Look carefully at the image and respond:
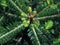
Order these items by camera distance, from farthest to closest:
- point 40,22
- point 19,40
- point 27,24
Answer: point 19,40
point 40,22
point 27,24

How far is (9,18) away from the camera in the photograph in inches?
56.1

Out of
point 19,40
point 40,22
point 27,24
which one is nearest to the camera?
point 27,24

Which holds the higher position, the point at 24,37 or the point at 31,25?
the point at 31,25

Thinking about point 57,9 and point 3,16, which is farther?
point 3,16

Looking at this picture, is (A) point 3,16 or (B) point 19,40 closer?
(A) point 3,16

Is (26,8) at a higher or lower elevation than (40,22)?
higher

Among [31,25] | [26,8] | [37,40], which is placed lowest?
[37,40]

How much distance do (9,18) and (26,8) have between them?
0.21 metres

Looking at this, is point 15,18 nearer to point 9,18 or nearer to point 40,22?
point 9,18

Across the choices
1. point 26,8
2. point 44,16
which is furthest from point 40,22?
point 26,8

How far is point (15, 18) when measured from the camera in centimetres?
137

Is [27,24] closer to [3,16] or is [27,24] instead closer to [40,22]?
[40,22]

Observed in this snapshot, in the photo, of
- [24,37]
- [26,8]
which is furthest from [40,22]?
[24,37]

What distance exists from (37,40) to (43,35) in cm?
7
